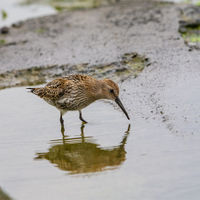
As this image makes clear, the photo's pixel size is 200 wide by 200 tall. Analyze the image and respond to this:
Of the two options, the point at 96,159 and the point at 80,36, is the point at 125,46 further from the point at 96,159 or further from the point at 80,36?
the point at 96,159

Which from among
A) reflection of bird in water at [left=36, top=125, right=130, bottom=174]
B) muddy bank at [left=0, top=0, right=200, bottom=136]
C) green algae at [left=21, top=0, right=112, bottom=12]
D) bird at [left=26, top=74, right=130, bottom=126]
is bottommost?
reflection of bird in water at [left=36, top=125, right=130, bottom=174]

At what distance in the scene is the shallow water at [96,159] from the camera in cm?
421

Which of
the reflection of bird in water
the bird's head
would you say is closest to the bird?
the bird's head

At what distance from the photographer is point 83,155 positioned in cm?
536

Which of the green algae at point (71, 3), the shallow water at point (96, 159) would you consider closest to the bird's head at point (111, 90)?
the shallow water at point (96, 159)

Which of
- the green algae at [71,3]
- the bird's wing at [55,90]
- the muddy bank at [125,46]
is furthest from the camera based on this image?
the green algae at [71,3]

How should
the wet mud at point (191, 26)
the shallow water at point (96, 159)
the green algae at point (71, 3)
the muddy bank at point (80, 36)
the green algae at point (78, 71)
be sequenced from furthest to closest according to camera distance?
the green algae at point (71, 3) < the muddy bank at point (80, 36) < the wet mud at point (191, 26) < the green algae at point (78, 71) < the shallow water at point (96, 159)

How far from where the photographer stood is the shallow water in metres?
4.21

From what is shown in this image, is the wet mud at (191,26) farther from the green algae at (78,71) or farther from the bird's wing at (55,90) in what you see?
the bird's wing at (55,90)

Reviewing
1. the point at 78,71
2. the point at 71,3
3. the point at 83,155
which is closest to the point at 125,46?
the point at 78,71

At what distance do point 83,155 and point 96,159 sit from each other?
0.29 metres

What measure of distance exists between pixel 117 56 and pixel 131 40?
4.13 ft

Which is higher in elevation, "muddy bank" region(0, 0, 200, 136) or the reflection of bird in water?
"muddy bank" region(0, 0, 200, 136)

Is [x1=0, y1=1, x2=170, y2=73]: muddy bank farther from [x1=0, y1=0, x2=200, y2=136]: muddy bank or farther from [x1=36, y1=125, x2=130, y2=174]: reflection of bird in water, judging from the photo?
[x1=36, y1=125, x2=130, y2=174]: reflection of bird in water
